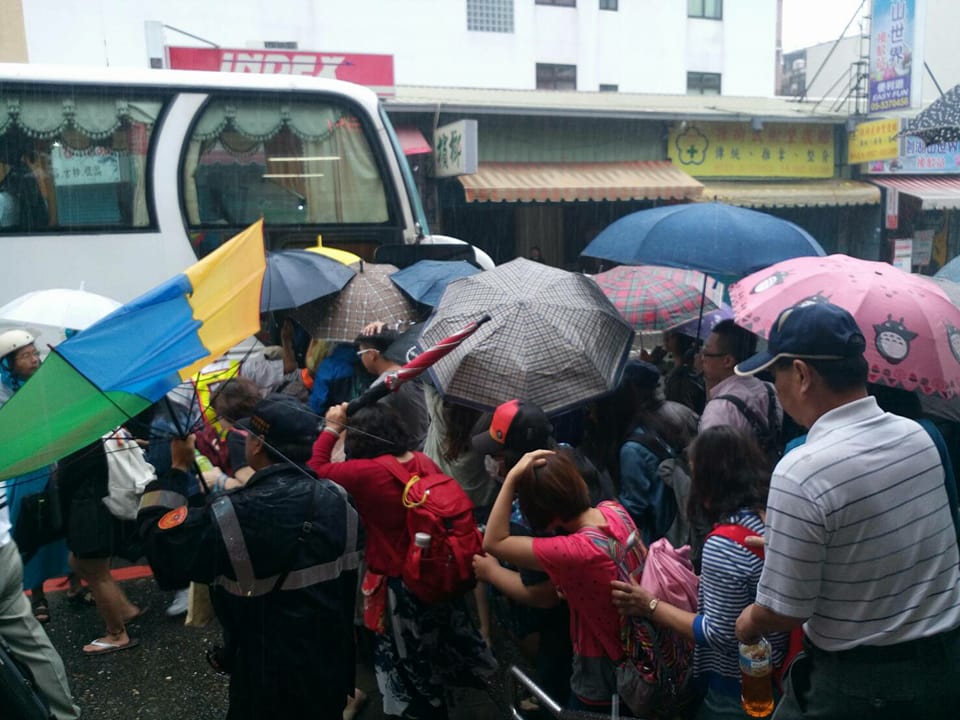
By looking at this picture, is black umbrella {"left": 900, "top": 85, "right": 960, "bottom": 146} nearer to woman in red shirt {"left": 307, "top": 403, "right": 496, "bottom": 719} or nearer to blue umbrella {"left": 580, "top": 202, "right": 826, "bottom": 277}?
blue umbrella {"left": 580, "top": 202, "right": 826, "bottom": 277}

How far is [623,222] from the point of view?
17.0 ft

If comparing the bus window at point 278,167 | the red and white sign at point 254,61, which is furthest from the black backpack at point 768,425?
the red and white sign at point 254,61

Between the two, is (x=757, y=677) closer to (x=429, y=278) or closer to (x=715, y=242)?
(x=715, y=242)

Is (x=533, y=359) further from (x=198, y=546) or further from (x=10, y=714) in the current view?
(x=10, y=714)

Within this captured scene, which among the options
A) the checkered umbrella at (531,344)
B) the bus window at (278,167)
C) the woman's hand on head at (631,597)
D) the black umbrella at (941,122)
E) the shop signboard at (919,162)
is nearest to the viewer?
the woman's hand on head at (631,597)

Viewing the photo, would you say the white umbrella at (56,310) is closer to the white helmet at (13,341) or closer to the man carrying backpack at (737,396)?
the white helmet at (13,341)

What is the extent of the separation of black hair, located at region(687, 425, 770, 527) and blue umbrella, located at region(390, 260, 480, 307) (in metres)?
2.32

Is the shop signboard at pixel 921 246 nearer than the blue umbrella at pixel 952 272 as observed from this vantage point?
No

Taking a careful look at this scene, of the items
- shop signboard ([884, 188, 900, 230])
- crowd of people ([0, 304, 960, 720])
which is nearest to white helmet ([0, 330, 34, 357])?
crowd of people ([0, 304, 960, 720])

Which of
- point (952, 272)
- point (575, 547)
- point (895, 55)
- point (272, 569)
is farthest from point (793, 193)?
point (272, 569)

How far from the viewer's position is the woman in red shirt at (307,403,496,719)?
10.5ft

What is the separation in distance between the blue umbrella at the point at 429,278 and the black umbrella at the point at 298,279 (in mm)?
336

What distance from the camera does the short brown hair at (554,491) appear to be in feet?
8.72

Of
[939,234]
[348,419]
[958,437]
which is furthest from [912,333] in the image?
[939,234]
